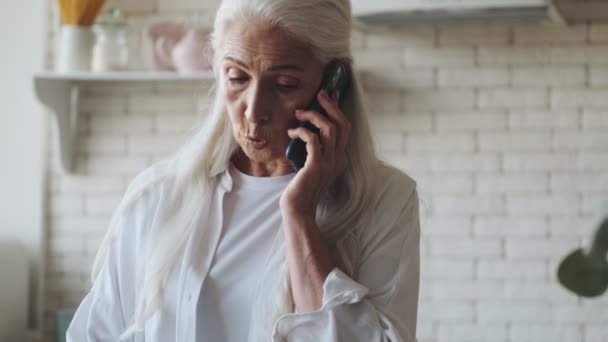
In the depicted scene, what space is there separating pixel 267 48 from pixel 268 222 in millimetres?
237

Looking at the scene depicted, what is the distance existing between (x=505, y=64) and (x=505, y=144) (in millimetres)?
206

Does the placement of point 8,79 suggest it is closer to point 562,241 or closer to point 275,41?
point 562,241

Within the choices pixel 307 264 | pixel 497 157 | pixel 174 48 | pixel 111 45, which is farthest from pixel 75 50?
pixel 307 264

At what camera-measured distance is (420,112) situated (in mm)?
2668

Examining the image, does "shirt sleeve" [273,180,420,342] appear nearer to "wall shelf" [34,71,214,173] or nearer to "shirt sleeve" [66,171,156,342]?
"shirt sleeve" [66,171,156,342]

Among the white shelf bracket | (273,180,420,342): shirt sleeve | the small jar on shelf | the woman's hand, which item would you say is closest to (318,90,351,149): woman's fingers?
the woman's hand

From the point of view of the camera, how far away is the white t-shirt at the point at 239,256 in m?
1.25

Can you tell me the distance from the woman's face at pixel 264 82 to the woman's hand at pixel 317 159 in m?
0.02

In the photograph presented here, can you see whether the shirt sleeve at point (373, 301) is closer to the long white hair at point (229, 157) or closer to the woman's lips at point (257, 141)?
→ the long white hair at point (229, 157)

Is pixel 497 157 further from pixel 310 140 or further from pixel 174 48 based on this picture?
pixel 310 140

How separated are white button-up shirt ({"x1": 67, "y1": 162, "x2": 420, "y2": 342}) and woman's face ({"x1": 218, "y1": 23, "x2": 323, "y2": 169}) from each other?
126 mm

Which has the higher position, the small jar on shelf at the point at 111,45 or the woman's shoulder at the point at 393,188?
the small jar on shelf at the point at 111,45

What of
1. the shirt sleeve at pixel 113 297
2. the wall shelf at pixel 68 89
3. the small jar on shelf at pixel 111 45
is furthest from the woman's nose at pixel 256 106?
the small jar on shelf at pixel 111 45

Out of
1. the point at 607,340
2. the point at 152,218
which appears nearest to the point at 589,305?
the point at 607,340
